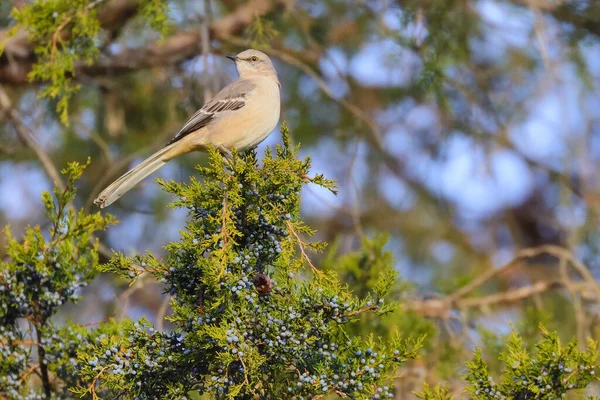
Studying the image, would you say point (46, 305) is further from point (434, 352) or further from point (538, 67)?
point (538, 67)

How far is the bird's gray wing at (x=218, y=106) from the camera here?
4.96 metres

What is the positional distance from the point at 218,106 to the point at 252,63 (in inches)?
34.4

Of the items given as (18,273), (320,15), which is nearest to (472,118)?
(320,15)

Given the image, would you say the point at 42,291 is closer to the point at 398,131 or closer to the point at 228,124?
the point at 228,124

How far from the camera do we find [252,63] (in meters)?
5.80

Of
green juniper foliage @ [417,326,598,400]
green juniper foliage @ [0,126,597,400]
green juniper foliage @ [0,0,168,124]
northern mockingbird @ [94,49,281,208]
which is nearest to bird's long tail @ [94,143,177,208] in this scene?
northern mockingbird @ [94,49,281,208]

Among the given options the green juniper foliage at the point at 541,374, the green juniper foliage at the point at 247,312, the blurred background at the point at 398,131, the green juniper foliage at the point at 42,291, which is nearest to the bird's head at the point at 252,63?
the blurred background at the point at 398,131

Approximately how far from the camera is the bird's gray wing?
4.96 m

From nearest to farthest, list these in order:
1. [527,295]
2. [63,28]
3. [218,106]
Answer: [63,28]
[218,106]
[527,295]

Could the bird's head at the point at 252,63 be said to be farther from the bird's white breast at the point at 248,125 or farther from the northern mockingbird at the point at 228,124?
the bird's white breast at the point at 248,125

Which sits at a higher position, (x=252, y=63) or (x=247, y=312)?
(x=247, y=312)

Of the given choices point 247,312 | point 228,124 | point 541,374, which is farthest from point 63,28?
point 541,374

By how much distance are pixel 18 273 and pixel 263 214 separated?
1.22 m

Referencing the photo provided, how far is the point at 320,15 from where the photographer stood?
791cm
